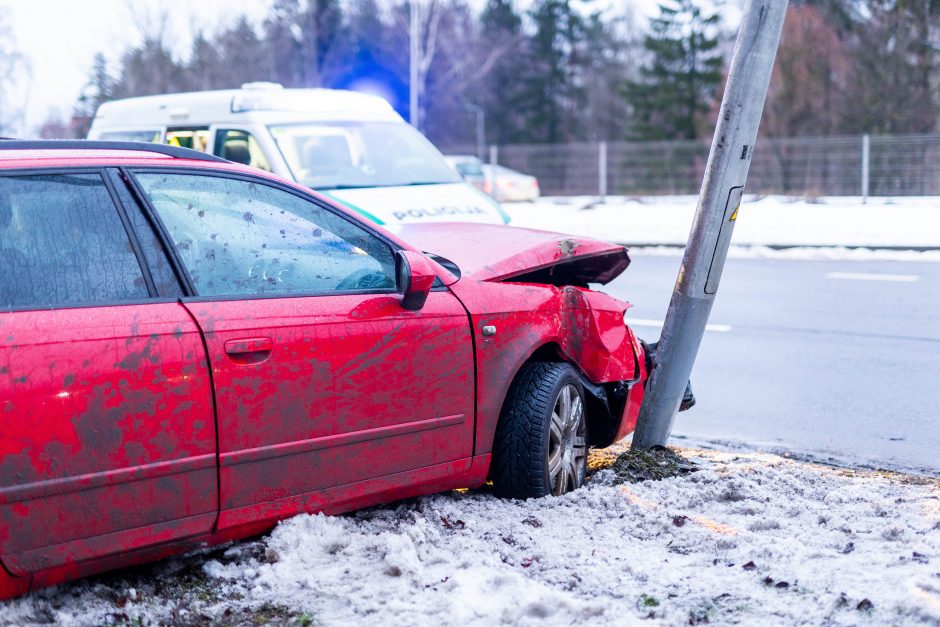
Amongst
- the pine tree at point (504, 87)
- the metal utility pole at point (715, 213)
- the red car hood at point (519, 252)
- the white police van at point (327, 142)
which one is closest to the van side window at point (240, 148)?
the white police van at point (327, 142)

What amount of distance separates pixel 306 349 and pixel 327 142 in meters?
6.48

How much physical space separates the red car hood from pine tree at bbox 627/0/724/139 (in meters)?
42.3

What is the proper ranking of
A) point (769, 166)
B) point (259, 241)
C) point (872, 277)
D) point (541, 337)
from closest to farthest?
point (259, 241) < point (541, 337) < point (872, 277) < point (769, 166)

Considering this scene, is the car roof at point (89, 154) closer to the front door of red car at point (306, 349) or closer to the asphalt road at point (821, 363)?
the front door of red car at point (306, 349)

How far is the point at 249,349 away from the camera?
3.56m

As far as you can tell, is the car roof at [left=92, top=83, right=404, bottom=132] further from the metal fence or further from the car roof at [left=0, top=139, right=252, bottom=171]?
the metal fence

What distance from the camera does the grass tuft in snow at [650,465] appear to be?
5.00 meters

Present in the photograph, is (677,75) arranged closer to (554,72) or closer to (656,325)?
(554,72)

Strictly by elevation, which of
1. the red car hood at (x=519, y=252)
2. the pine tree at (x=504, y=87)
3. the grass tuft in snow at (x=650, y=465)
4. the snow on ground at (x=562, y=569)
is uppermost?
the pine tree at (x=504, y=87)

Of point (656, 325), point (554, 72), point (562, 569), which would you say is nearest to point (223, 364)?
point (562, 569)

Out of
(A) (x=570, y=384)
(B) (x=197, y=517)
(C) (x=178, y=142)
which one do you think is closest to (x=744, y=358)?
(A) (x=570, y=384)

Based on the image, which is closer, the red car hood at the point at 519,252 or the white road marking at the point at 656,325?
the red car hood at the point at 519,252

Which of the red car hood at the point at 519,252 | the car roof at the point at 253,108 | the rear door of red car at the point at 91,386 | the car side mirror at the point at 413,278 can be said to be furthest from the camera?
the car roof at the point at 253,108

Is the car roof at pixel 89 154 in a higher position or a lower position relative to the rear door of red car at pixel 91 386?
higher
